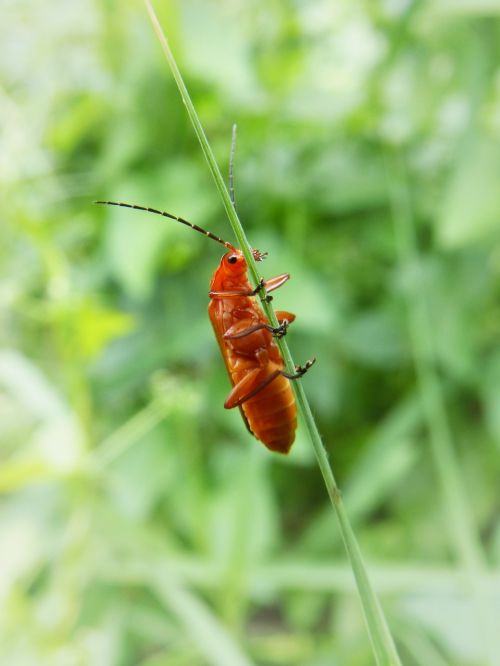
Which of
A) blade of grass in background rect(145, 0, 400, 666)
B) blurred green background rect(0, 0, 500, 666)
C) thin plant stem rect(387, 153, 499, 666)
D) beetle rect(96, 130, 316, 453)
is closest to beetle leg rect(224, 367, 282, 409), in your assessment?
beetle rect(96, 130, 316, 453)

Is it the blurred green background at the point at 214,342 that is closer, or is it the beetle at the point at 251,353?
the beetle at the point at 251,353

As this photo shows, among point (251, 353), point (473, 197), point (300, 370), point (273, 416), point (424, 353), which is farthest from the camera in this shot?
point (424, 353)

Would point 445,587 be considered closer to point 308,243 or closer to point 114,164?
point 308,243

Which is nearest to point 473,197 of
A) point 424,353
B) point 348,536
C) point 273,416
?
point 424,353

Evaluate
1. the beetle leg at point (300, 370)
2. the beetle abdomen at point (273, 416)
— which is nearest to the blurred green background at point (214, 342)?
the beetle abdomen at point (273, 416)

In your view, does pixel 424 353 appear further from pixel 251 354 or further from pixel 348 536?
pixel 348 536

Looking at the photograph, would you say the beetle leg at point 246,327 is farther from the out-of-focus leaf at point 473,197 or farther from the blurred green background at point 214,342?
the out-of-focus leaf at point 473,197
